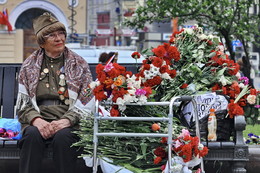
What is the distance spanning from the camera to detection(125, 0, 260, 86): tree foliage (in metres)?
12.7

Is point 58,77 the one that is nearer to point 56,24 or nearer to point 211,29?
point 56,24

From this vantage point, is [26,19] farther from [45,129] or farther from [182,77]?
[45,129]

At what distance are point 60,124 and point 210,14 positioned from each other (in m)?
8.79

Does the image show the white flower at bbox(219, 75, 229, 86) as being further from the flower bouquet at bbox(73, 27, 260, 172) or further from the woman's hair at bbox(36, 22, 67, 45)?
the woman's hair at bbox(36, 22, 67, 45)

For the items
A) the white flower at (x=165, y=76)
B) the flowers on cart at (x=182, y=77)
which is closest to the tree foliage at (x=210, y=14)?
the flowers on cart at (x=182, y=77)

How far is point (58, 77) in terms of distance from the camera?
17.2ft

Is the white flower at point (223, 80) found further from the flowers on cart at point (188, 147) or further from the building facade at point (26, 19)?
the building facade at point (26, 19)

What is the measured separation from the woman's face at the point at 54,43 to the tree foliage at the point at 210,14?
7369 mm

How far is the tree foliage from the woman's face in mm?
7369

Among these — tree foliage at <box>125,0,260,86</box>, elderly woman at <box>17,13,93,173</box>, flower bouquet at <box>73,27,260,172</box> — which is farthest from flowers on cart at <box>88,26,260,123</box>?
tree foliage at <box>125,0,260,86</box>

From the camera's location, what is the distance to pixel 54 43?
17.3 feet

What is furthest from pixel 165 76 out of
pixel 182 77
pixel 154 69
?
pixel 182 77

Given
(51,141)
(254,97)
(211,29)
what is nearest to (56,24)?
(51,141)

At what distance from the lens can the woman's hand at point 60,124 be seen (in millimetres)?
4871
